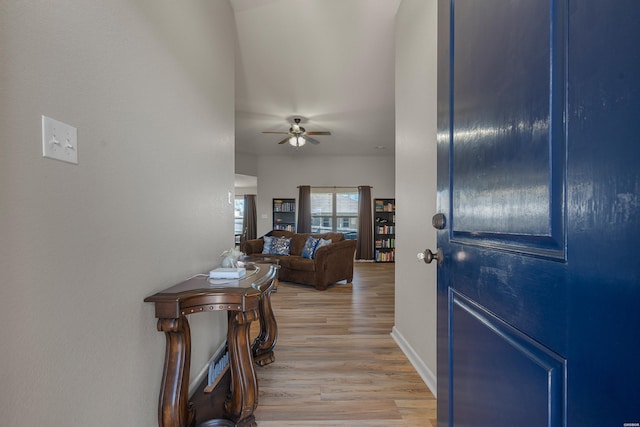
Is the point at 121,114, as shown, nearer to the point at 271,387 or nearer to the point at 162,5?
the point at 162,5

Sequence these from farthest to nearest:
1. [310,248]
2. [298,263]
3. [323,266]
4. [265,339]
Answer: [310,248] → [298,263] → [323,266] → [265,339]

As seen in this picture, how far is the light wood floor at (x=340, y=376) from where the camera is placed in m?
1.65

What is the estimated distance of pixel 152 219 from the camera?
1.35m

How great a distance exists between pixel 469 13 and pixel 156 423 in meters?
2.21

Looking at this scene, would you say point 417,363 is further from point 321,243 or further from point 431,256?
point 321,243

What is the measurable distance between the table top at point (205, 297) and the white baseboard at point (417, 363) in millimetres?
1340

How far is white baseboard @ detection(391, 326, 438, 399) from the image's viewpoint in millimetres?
1860

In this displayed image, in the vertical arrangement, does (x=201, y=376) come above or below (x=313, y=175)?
below

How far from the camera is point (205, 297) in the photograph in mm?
1365

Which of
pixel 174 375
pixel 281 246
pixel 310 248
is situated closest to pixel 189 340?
pixel 174 375

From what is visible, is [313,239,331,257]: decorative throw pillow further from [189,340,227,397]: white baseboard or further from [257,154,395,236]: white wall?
[189,340,227,397]: white baseboard

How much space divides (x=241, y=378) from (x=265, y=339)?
0.79 metres

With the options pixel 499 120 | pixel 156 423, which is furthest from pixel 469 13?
pixel 156 423

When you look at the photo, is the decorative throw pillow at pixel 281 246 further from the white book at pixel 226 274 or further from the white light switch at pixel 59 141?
the white light switch at pixel 59 141
